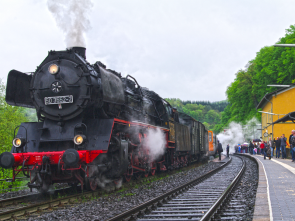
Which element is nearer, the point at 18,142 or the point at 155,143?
the point at 18,142

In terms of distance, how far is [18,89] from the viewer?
9055 millimetres

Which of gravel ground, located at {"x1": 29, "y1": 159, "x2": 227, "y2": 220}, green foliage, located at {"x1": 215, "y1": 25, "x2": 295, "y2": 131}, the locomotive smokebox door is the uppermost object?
green foliage, located at {"x1": 215, "y1": 25, "x2": 295, "y2": 131}

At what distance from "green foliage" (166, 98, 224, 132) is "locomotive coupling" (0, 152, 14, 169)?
11496 centimetres

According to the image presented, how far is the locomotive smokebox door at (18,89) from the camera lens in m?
8.83

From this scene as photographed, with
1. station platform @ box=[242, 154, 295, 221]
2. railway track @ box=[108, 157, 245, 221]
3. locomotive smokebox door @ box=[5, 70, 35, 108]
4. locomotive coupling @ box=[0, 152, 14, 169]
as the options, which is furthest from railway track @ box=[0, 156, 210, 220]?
station platform @ box=[242, 154, 295, 221]

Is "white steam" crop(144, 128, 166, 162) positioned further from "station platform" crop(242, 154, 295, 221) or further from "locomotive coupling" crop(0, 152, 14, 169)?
"locomotive coupling" crop(0, 152, 14, 169)

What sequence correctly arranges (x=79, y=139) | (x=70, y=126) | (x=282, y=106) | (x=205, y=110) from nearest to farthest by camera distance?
1. (x=79, y=139)
2. (x=70, y=126)
3. (x=282, y=106)
4. (x=205, y=110)

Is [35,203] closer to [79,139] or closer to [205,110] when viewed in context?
[79,139]

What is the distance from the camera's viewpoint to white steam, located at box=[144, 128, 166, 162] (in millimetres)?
11318

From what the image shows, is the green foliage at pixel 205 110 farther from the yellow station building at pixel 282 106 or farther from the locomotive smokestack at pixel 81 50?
the locomotive smokestack at pixel 81 50

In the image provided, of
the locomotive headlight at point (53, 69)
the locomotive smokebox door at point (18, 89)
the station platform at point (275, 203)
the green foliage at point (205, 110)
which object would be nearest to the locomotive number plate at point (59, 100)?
the locomotive headlight at point (53, 69)

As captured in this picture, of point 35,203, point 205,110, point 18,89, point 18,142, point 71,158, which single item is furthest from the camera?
point 205,110

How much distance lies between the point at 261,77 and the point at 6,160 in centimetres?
3782

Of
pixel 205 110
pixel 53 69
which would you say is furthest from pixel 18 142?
pixel 205 110
